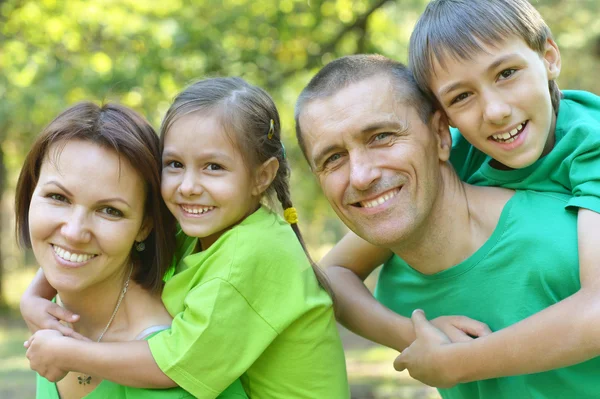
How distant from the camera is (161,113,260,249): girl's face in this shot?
268cm

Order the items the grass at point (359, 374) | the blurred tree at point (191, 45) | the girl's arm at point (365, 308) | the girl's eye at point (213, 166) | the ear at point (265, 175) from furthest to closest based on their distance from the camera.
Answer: the grass at point (359, 374)
the blurred tree at point (191, 45)
the ear at point (265, 175)
the girl's eye at point (213, 166)
the girl's arm at point (365, 308)

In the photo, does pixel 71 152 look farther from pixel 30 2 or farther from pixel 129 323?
pixel 30 2

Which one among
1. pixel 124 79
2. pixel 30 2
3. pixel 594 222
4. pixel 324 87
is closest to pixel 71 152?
pixel 324 87

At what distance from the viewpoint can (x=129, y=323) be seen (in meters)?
2.70

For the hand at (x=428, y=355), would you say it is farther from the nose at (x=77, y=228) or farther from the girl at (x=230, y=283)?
the nose at (x=77, y=228)

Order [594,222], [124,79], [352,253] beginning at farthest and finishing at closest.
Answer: [124,79] → [352,253] → [594,222]

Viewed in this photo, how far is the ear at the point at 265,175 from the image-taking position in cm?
284

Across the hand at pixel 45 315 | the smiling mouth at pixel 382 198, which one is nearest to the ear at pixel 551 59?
the smiling mouth at pixel 382 198

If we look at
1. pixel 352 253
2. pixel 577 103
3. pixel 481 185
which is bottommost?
pixel 352 253

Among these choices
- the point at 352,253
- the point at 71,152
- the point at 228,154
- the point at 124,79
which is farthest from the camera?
the point at 124,79

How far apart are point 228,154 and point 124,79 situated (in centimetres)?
349

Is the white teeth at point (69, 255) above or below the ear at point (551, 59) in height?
below

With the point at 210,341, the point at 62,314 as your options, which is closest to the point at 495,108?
the point at 210,341

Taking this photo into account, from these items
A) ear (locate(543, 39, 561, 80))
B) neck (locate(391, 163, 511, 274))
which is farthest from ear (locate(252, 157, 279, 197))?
ear (locate(543, 39, 561, 80))
